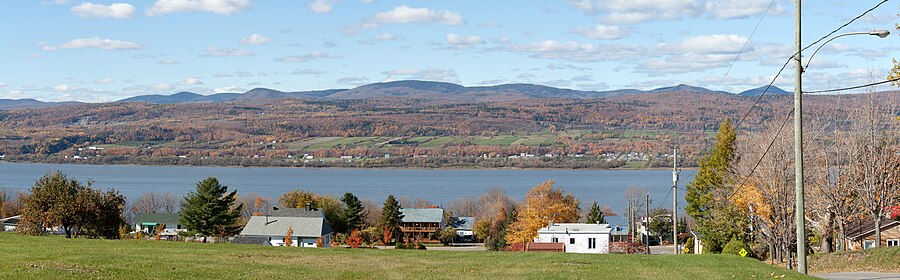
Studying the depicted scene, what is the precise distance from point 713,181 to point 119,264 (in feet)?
121

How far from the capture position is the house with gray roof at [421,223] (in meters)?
91.8

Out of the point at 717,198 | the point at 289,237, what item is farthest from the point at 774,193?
the point at 289,237

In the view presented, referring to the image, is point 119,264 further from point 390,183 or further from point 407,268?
point 390,183

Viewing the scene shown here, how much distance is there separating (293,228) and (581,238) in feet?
79.2

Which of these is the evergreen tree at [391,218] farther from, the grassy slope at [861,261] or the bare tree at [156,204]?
the grassy slope at [861,261]

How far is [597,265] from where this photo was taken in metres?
22.6

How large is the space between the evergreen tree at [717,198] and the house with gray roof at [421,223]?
42.5m

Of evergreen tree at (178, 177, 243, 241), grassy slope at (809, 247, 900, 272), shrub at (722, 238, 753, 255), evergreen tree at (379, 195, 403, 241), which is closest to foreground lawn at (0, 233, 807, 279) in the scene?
grassy slope at (809, 247, 900, 272)

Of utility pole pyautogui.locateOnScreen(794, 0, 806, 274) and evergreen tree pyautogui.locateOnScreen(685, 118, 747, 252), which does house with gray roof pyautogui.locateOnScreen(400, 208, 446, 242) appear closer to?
evergreen tree pyautogui.locateOnScreen(685, 118, 747, 252)

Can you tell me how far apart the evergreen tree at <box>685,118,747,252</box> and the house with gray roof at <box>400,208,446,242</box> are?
42469 millimetres

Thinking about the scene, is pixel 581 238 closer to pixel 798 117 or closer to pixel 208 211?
pixel 208 211

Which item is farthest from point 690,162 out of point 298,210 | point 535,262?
point 535,262

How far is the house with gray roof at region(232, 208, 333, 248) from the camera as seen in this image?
69062 millimetres

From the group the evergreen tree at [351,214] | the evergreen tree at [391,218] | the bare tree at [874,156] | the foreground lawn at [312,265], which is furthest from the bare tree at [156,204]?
the bare tree at [874,156]
